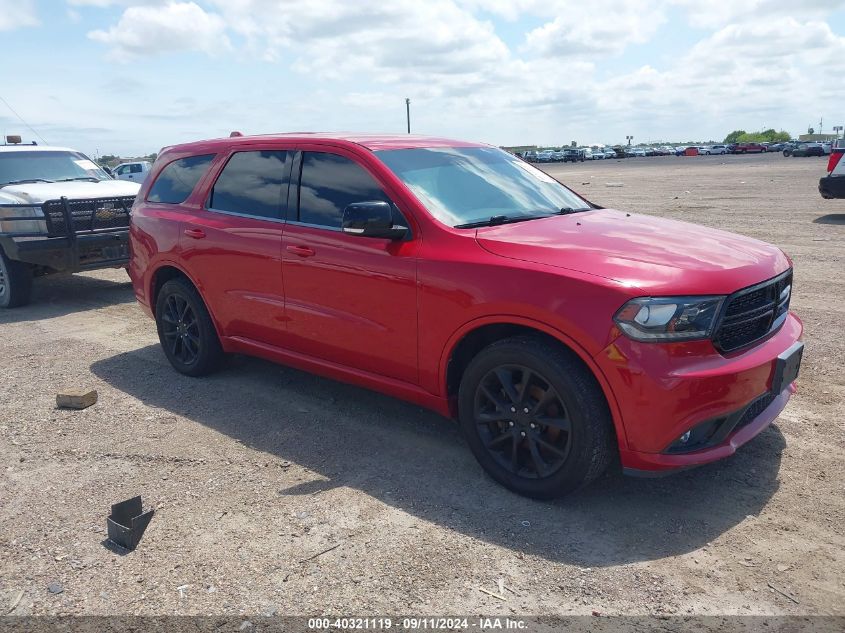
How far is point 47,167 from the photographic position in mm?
10031

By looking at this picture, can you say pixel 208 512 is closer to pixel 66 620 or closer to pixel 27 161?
pixel 66 620

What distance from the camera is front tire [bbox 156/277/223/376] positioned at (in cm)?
558

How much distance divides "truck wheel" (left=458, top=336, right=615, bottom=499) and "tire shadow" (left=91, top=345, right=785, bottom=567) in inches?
6.8

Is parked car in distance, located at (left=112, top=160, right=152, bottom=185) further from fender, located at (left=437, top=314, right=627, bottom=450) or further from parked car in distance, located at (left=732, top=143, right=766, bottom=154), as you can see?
parked car in distance, located at (left=732, top=143, right=766, bottom=154)

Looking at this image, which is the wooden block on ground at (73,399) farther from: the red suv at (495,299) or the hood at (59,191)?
the hood at (59,191)

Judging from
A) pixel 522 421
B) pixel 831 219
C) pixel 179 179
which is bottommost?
pixel 831 219

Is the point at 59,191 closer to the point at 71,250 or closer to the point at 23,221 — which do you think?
the point at 23,221

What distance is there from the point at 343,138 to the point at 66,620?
3137mm

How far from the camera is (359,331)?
171 inches

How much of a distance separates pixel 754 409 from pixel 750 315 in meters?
0.49

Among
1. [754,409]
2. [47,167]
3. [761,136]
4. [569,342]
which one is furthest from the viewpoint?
[761,136]

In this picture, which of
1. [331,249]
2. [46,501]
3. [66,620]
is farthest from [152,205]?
[66,620]

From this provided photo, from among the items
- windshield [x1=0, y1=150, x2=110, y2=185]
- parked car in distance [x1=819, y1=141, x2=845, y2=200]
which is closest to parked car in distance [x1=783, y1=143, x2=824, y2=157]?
parked car in distance [x1=819, y1=141, x2=845, y2=200]

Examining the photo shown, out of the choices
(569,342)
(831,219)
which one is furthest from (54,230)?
(831,219)
